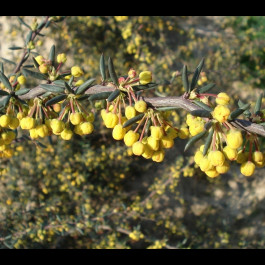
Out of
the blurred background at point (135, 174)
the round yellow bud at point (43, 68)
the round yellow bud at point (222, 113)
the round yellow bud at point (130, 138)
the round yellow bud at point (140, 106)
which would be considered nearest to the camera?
the round yellow bud at point (222, 113)

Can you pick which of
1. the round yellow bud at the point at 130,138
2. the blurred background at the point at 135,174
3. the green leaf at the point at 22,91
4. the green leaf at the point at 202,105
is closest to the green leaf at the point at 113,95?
the round yellow bud at the point at 130,138

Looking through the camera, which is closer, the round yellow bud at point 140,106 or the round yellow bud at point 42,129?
the round yellow bud at point 140,106

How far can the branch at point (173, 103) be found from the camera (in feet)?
3.14

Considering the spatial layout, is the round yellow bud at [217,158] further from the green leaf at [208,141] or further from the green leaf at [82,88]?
the green leaf at [82,88]

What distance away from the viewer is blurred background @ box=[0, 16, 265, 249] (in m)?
3.92

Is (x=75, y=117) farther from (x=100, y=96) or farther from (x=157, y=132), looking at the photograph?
(x=157, y=132)

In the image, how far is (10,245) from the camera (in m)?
2.94

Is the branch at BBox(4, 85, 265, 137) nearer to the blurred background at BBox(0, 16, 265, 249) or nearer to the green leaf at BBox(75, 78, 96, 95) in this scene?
the green leaf at BBox(75, 78, 96, 95)

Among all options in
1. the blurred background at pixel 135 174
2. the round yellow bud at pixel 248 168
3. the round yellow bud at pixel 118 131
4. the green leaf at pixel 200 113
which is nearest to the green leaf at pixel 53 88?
the round yellow bud at pixel 118 131

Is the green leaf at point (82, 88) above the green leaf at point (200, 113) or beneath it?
above

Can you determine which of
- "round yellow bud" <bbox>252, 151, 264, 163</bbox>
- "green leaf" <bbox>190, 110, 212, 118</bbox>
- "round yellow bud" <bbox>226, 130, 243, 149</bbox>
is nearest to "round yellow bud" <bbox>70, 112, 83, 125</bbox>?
"green leaf" <bbox>190, 110, 212, 118</bbox>

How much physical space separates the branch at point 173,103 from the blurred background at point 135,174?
238 cm

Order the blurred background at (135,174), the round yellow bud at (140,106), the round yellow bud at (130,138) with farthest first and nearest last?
the blurred background at (135,174)
the round yellow bud at (130,138)
the round yellow bud at (140,106)

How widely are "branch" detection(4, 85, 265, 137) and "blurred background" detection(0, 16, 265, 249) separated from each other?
7.81 feet
